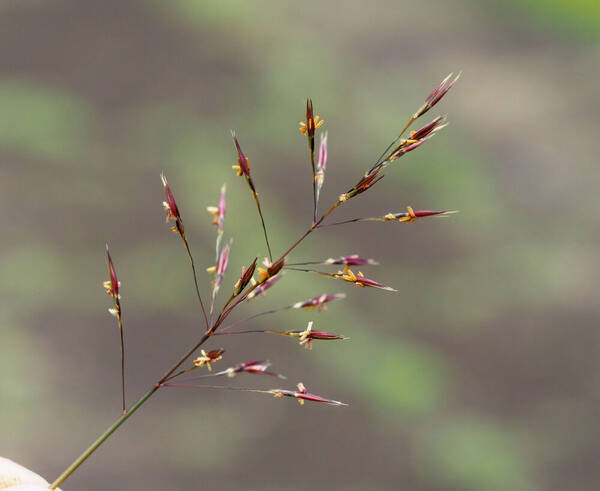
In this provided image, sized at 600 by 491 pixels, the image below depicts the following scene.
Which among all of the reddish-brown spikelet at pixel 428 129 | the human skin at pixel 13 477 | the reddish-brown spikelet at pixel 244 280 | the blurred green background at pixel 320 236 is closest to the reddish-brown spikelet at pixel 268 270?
the reddish-brown spikelet at pixel 244 280

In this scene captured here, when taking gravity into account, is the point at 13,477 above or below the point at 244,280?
below

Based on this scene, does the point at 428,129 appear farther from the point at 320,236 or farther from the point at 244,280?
the point at 320,236

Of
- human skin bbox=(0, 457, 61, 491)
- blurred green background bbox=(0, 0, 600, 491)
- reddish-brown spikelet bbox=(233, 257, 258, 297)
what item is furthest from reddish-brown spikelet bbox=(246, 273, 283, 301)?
blurred green background bbox=(0, 0, 600, 491)

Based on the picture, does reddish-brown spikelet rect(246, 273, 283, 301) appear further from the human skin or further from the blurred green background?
the blurred green background

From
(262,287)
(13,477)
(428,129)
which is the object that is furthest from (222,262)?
(13,477)

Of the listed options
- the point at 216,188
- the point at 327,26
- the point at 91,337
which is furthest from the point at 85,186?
the point at 327,26

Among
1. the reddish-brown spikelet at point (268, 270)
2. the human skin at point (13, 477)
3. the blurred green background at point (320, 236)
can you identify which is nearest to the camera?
the reddish-brown spikelet at point (268, 270)

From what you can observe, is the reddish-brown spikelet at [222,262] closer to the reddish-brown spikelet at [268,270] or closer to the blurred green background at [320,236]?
the reddish-brown spikelet at [268,270]

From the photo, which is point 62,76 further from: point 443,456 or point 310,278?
point 443,456
